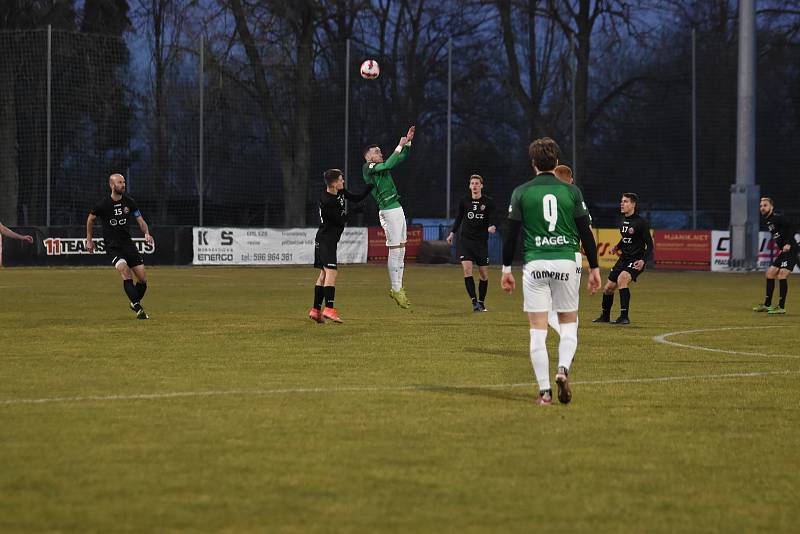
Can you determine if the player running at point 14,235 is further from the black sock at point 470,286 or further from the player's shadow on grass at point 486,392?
the player's shadow on grass at point 486,392

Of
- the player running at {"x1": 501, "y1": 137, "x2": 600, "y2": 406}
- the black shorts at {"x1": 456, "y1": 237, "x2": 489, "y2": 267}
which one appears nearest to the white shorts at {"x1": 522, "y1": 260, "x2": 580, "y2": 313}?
the player running at {"x1": 501, "y1": 137, "x2": 600, "y2": 406}

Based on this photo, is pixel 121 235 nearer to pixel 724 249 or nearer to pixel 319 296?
pixel 319 296

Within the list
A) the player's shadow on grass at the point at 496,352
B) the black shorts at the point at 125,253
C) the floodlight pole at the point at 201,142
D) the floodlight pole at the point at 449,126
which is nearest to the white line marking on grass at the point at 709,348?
the player's shadow on grass at the point at 496,352

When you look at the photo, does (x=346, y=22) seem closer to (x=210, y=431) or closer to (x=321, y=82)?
(x=321, y=82)

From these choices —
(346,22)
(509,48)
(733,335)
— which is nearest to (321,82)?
(346,22)

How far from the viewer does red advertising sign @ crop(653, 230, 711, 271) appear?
130ft

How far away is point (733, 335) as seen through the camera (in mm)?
16016

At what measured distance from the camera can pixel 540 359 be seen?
31.3 ft

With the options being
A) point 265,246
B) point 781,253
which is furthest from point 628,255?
point 265,246

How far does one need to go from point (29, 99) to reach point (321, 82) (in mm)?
11168

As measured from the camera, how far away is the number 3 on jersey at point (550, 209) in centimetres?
962

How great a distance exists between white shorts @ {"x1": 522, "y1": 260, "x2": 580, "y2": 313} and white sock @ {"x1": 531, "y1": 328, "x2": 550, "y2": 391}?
204 millimetres

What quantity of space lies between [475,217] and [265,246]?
2191 cm

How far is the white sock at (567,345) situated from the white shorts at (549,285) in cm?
15
